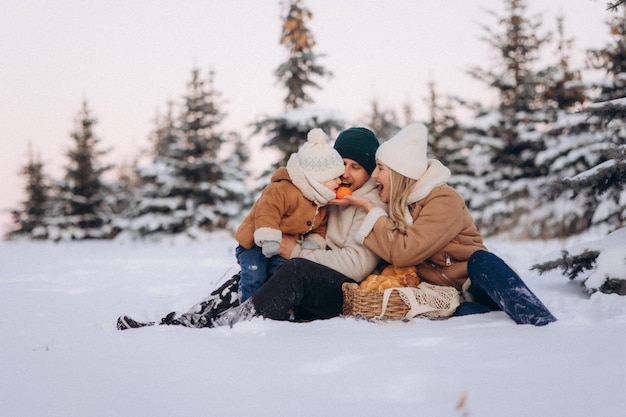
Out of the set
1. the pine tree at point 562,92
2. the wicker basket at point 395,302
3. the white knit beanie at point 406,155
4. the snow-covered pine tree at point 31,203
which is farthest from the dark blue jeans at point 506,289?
the snow-covered pine tree at point 31,203

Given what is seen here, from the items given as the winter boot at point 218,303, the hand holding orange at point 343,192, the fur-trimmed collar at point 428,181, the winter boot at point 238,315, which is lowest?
the winter boot at point 218,303

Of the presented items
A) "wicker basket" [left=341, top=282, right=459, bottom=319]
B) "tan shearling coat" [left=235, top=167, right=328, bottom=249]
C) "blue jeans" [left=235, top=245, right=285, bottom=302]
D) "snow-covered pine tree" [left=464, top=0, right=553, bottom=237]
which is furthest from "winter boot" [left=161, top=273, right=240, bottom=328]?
"snow-covered pine tree" [left=464, top=0, right=553, bottom=237]

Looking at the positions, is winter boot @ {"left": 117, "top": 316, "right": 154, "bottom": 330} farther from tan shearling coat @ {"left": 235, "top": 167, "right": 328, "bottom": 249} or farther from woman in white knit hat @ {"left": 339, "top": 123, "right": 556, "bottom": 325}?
woman in white knit hat @ {"left": 339, "top": 123, "right": 556, "bottom": 325}

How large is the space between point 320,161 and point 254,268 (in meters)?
Result: 0.90

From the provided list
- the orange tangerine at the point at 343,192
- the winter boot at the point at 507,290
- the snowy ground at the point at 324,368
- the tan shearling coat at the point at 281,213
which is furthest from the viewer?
the orange tangerine at the point at 343,192

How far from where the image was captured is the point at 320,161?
366cm

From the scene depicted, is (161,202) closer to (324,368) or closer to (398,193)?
(398,193)

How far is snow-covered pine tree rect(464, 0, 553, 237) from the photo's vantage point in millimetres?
15094

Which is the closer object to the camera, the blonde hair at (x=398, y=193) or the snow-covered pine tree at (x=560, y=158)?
the blonde hair at (x=398, y=193)

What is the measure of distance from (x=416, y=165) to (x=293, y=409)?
6.78 ft

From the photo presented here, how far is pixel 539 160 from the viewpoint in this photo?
A: 44.8 feet

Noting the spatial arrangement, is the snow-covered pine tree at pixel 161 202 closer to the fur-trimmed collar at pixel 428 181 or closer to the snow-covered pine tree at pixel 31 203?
the snow-covered pine tree at pixel 31 203

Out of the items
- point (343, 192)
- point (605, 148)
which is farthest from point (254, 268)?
point (605, 148)

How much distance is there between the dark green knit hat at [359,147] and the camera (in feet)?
12.8
